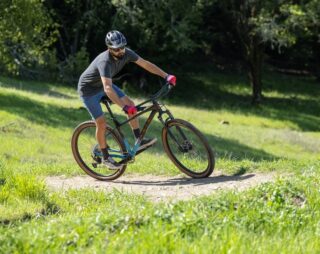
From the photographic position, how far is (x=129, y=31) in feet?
105

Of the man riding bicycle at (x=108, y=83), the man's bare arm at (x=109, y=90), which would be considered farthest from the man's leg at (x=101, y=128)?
the man's bare arm at (x=109, y=90)

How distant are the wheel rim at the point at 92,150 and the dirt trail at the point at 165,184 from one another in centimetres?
20

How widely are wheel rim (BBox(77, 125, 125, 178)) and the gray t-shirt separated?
0.71 m

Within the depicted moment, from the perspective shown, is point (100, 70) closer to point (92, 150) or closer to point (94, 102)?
point (94, 102)

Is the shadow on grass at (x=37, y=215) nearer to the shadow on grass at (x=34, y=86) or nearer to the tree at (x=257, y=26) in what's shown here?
the shadow on grass at (x=34, y=86)

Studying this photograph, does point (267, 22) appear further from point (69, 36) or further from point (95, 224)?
point (95, 224)

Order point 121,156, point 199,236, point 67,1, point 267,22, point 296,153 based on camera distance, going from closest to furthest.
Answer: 1. point 199,236
2. point 121,156
3. point 296,153
4. point 267,22
5. point 67,1

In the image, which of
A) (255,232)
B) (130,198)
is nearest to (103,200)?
(130,198)

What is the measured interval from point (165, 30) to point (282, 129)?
928cm

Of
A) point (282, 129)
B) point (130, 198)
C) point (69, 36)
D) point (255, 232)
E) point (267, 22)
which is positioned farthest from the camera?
point (69, 36)

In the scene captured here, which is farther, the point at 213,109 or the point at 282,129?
the point at 213,109

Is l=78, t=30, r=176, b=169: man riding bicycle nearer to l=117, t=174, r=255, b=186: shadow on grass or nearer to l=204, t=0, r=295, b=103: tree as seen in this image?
l=117, t=174, r=255, b=186: shadow on grass

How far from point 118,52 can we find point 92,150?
176cm

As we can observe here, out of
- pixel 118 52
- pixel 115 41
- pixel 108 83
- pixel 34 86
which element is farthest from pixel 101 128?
pixel 34 86
